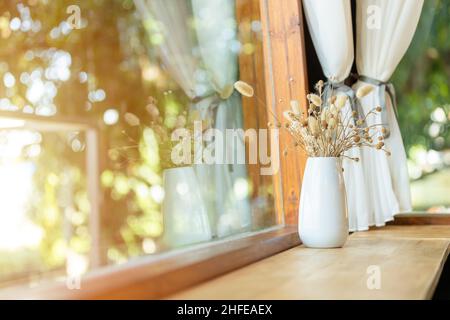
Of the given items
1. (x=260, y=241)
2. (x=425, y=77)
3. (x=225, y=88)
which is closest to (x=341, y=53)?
(x=225, y=88)

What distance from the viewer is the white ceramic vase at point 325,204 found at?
1744 millimetres

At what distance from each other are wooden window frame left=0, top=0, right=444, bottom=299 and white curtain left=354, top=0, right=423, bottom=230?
0.35 metres

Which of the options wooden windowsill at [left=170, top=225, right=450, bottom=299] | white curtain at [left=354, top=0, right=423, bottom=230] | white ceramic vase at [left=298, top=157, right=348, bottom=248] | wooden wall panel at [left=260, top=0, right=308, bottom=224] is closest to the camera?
wooden windowsill at [left=170, top=225, right=450, bottom=299]

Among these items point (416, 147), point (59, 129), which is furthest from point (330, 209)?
point (416, 147)

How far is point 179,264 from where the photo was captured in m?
1.19

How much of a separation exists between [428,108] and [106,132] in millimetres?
1914

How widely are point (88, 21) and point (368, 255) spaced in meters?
1.12

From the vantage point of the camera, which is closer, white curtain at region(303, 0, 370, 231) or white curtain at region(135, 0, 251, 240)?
white curtain at region(135, 0, 251, 240)

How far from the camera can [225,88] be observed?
222 centimetres

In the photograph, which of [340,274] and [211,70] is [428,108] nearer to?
[211,70]

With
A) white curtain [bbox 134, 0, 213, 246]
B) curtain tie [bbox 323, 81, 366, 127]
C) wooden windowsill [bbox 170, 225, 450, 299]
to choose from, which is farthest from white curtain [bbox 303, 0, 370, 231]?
white curtain [bbox 134, 0, 213, 246]

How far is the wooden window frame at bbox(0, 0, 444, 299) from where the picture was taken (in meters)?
0.98
